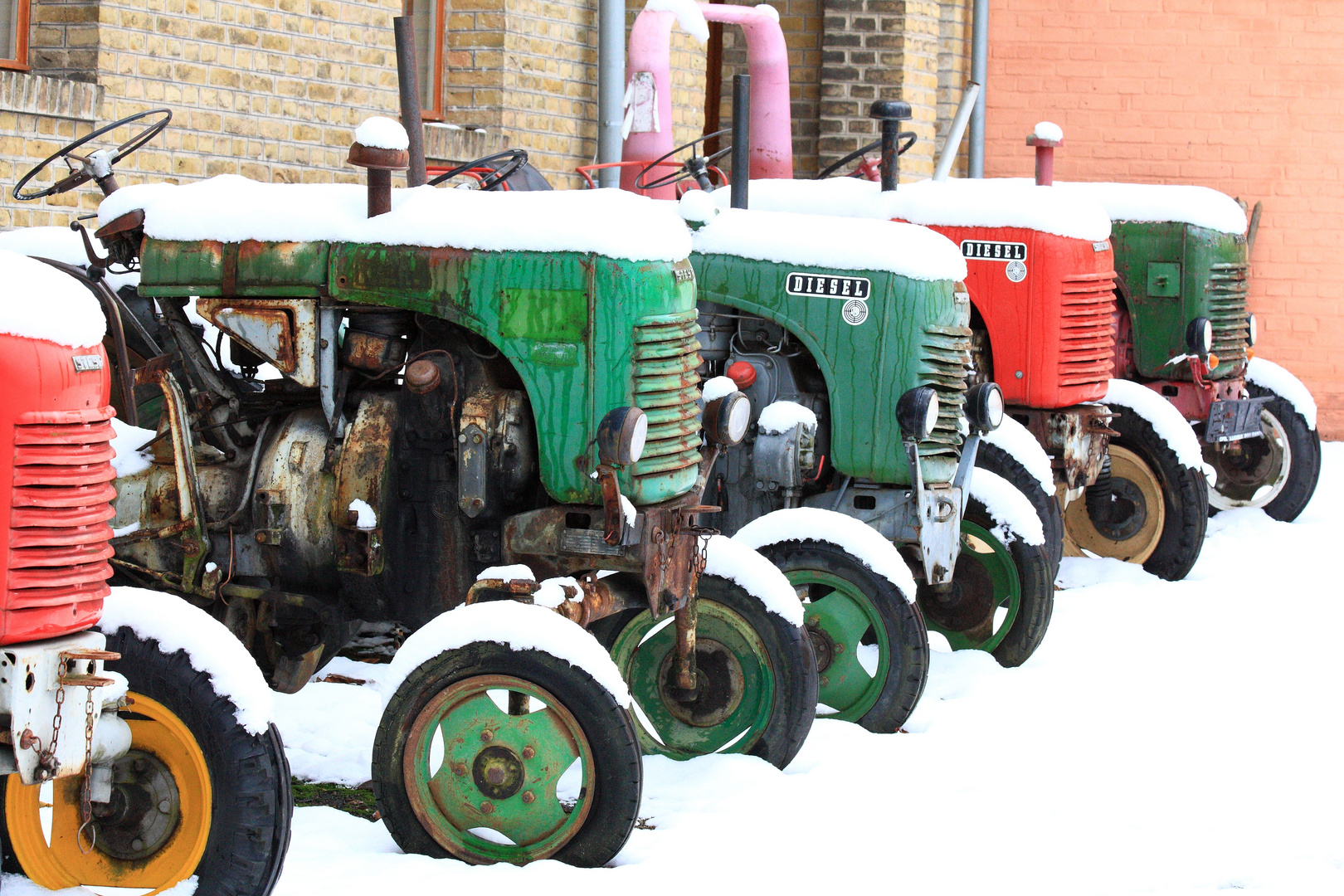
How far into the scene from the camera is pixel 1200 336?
7.60 meters

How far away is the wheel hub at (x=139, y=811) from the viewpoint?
2.80 m

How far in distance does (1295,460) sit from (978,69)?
5159 mm

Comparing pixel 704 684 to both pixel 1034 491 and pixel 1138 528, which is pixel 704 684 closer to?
pixel 1034 491

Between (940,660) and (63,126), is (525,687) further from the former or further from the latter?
(63,126)

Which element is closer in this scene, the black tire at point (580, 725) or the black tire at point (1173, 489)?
the black tire at point (580, 725)

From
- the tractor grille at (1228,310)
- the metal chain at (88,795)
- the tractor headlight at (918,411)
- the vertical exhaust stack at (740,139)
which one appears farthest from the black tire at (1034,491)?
the metal chain at (88,795)

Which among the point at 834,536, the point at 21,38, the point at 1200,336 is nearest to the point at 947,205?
the point at 1200,336

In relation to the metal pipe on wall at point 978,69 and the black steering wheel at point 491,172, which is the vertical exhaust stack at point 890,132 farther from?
the metal pipe on wall at point 978,69

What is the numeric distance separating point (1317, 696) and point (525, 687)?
2968 mm

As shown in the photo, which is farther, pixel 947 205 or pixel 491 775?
pixel 947 205

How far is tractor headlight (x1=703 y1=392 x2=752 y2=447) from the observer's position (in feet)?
13.6

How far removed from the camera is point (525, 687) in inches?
131

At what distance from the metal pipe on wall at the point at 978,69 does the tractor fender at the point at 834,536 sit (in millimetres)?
8512

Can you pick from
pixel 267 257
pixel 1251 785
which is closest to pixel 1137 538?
pixel 1251 785
